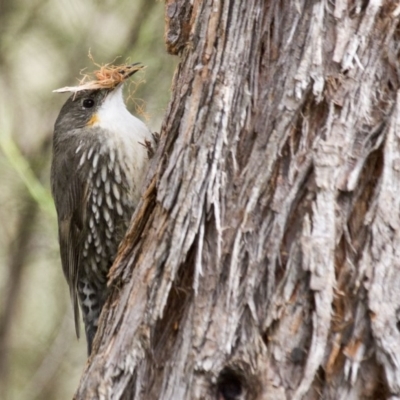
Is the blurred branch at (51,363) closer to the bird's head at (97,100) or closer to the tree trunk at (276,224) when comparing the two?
the bird's head at (97,100)

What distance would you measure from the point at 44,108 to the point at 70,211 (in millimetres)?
1854

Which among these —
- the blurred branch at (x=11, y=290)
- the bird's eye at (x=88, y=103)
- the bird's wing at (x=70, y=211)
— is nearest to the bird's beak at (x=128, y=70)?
the bird's eye at (x=88, y=103)

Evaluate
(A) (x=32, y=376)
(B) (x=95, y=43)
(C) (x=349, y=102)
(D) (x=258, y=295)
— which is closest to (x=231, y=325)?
(D) (x=258, y=295)

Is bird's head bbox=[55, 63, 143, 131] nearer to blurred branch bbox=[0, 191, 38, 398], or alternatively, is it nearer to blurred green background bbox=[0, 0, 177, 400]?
blurred green background bbox=[0, 0, 177, 400]

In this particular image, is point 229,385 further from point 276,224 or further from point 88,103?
point 88,103

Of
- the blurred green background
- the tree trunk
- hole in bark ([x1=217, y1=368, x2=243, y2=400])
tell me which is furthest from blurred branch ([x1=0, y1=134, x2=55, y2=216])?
hole in bark ([x1=217, y1=368, x2=243, y2=400])

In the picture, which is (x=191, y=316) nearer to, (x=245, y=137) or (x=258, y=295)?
(x=258, y=295)

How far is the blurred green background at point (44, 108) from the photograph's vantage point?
233 inches

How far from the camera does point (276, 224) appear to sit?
2.85m

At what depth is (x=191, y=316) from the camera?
2934 mm

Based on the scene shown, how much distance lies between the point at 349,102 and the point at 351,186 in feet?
1.02

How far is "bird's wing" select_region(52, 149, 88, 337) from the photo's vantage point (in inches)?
186

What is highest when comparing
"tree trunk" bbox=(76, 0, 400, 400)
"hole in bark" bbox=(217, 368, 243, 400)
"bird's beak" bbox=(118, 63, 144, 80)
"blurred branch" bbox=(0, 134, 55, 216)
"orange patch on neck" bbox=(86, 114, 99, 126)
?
"bird's beak" bbox=(118, 63, 144, 80)

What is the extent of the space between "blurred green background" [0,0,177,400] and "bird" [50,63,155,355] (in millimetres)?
908
